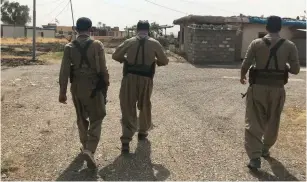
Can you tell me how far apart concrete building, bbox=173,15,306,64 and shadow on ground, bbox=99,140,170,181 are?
17608 millimetres

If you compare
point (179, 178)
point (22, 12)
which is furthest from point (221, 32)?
point (22, 12)

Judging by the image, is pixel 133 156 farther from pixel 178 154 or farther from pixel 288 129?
pixel 288 129

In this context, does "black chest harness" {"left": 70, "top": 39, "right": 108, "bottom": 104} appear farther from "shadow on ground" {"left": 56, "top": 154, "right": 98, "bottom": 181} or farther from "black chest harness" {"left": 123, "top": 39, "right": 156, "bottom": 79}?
"shadow on ground" {"left": 56, "top": 154, "right": 98, "bottom": 181}

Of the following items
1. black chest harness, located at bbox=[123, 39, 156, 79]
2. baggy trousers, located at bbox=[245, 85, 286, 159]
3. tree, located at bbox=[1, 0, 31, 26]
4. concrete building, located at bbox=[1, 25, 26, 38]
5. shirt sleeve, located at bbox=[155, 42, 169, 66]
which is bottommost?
baggy trousers, located at bbox=[245, 85, 286, 159]

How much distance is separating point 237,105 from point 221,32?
13.0 metres

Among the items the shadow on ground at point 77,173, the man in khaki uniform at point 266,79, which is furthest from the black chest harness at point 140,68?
the shadow on ground at point 77,173

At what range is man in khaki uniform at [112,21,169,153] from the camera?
5.69m

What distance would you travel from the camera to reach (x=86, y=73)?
506 centimetres

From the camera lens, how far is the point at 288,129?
25.5 ft

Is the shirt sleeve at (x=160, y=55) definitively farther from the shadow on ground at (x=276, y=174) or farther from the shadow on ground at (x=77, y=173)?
the shadow on ground at (x=276, y=174)

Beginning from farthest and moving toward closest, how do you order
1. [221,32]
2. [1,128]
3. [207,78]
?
[221,32], [207,78], [1,128]

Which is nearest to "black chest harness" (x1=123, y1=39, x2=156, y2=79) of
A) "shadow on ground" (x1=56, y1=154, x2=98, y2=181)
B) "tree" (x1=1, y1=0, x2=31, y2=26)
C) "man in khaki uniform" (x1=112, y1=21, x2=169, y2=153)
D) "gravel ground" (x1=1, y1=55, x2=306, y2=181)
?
"man in khaki uniform" (x1=112, y1=21, x2=169, y2=153)

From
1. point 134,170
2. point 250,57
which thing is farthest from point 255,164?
point 134,170

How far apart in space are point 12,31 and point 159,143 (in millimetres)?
67618
